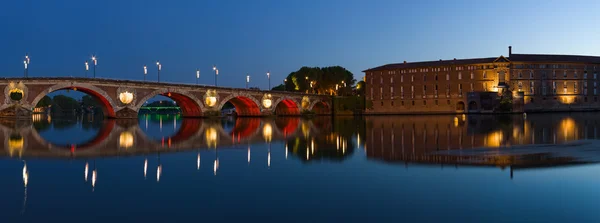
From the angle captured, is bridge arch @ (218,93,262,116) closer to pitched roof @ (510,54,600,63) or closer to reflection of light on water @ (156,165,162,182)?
pitched roof @ (510,54,600,63)

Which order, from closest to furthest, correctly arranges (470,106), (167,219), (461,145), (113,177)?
(167,219), (113,177), (461,145), (470,106)

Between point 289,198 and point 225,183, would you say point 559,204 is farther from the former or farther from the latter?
point 225,183

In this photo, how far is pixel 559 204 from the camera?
1174 cm

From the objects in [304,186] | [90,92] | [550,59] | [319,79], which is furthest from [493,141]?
[319,79]

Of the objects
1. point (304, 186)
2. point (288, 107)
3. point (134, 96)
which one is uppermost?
point (134, 96)

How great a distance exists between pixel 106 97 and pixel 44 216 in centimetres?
Result: 5977

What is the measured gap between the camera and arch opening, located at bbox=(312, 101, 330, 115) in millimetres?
116438

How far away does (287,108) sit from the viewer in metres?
108

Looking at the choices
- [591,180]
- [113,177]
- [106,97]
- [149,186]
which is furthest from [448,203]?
[106,97]

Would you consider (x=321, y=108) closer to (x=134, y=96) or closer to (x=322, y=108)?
(x=322, y=108)

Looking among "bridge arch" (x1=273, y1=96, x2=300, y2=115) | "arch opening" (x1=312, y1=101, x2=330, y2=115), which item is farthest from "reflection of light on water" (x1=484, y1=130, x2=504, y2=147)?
"arch opening" (x1=312, y1=101, x2=330, y2=115)

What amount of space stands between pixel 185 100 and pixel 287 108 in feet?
99.0

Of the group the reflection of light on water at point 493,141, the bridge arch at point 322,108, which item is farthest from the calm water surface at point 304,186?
the bridge arch at point 322,108

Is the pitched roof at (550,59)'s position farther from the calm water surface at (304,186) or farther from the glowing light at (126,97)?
the calm water surface at (304,186)
